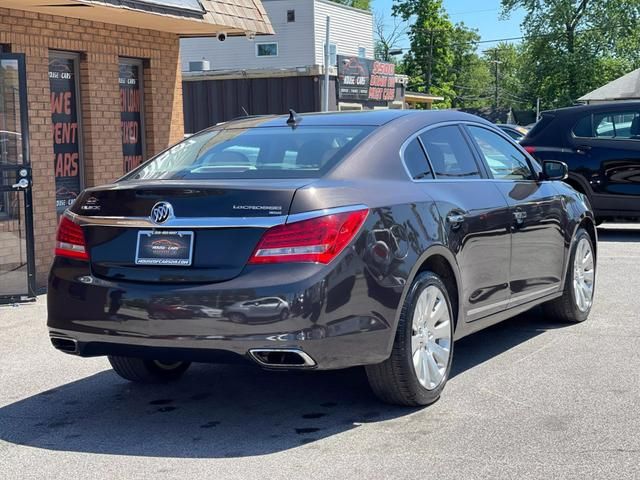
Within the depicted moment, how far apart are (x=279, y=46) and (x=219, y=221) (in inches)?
1599

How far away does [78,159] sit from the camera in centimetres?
1148

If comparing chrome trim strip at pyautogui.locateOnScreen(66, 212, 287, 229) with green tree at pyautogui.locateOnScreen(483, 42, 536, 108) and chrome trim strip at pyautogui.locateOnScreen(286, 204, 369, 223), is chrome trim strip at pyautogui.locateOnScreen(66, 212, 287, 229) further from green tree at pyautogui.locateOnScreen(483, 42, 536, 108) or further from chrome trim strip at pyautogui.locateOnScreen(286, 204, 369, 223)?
green tree at pyautogui.locateOnScreen(483, 42, 536, 108)

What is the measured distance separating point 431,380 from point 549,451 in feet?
3.06

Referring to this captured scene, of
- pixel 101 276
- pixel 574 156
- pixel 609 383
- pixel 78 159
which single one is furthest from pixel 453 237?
pixel 574 156

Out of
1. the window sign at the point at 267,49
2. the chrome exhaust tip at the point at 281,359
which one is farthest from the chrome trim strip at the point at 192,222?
the window sign at the point at 267,49

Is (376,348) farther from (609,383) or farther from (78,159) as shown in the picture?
→ (78,159)

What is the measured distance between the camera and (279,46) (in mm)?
44656

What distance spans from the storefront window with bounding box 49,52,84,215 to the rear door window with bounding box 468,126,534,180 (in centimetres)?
562

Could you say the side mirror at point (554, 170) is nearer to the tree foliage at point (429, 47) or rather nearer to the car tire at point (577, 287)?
the car tire at point (577, 287)

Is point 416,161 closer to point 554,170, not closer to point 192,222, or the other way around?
point 192,222

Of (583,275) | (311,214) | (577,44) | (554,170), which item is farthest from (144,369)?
(577,44)

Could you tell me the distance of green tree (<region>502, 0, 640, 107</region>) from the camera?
196ft

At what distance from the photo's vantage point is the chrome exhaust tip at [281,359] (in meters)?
4.88

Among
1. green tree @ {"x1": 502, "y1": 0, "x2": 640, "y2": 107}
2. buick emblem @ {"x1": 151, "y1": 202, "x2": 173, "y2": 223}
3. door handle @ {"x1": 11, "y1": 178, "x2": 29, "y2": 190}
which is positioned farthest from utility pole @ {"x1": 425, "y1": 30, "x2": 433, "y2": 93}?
buick emblem @ {"x1": 151, "y1": 202, "x2": 173, "y2": 223}
